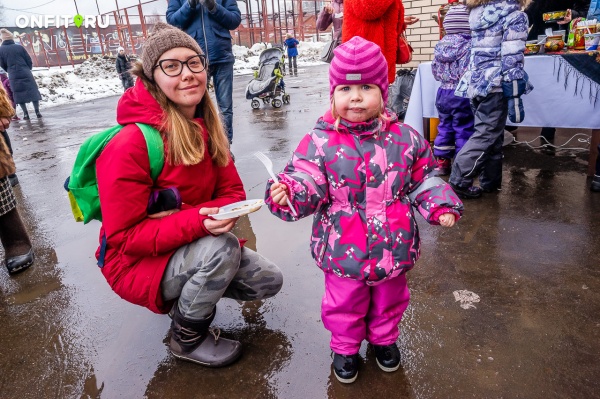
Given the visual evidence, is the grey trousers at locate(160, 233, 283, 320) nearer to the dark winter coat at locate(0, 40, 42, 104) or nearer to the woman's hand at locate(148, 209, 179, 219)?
the woman's hand at locate(148, 209, 179, 219)

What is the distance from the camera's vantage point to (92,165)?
1.93 metres

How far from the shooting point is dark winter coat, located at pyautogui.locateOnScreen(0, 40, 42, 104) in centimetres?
1073

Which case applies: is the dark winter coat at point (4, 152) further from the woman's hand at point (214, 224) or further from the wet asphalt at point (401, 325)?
the woman's hand at point (214, 224)

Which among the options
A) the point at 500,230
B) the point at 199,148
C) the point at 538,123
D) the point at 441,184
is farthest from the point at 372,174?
the point at 538,123

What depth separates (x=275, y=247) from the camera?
329cm

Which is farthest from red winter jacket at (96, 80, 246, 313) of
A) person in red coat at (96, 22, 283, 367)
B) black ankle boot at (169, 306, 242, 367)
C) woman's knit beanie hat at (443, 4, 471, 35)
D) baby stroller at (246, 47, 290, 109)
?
baby stroller at (246, 47, 290, 109)

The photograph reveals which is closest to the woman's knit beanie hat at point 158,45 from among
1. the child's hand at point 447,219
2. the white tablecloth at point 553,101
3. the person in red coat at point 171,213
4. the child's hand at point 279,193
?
the person in red coat at point 171,213

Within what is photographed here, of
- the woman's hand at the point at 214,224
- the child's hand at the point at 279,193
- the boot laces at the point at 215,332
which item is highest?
the child's hand at the point at 279,193

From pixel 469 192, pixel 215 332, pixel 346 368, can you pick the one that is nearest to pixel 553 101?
pixel 469 192

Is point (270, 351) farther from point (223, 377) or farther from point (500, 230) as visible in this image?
point (500, 230)

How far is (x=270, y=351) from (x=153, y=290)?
66 cm

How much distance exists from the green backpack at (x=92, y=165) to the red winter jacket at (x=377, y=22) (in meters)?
2.99

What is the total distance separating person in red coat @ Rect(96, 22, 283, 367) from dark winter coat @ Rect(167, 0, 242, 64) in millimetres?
3080

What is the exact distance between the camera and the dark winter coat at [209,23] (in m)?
4.95
